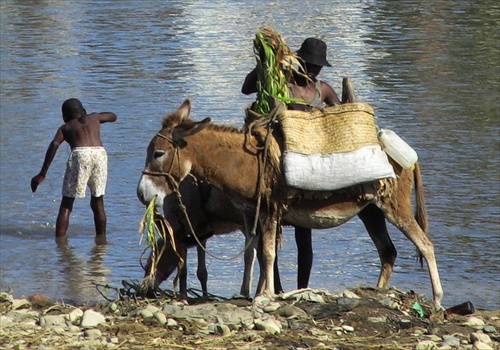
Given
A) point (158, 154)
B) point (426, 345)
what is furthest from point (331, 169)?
point (426, 345)

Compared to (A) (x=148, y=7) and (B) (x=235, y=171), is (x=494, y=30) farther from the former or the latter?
(B) (x=235, y=171)

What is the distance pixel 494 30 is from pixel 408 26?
2092 millimetres

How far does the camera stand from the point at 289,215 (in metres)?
8.87

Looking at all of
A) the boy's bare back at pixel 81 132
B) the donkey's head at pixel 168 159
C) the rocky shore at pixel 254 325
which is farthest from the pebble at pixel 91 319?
the boy's bare back at pixel 81 132

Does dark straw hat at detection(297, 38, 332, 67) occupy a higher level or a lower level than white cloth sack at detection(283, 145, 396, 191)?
higher

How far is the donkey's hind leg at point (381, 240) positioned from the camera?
30.7ft

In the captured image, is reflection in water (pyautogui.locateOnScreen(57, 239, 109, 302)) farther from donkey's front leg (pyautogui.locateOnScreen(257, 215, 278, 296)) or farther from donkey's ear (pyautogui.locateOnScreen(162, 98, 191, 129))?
donkey's ear (pyautogui.locateOnScreen(162, 98, 191, 129))

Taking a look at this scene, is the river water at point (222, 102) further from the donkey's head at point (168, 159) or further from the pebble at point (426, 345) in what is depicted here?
the pebble at point (426, 345)

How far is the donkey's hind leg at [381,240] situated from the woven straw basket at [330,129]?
77 cm

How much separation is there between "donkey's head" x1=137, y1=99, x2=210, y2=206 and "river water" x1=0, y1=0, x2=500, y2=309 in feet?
7.62

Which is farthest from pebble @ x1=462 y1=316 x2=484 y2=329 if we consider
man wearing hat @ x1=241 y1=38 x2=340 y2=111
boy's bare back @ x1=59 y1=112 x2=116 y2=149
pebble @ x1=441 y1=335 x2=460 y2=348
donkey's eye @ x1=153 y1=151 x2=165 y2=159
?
boy's bare back @ x1=59 y1=112 x2=116 y2=149

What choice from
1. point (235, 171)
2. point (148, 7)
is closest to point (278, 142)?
point (235, 171)

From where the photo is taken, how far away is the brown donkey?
8523 mm

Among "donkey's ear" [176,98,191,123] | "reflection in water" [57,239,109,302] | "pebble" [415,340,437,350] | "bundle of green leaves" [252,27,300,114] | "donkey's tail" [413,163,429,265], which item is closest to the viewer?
"pebble" [415,340,437,350]
